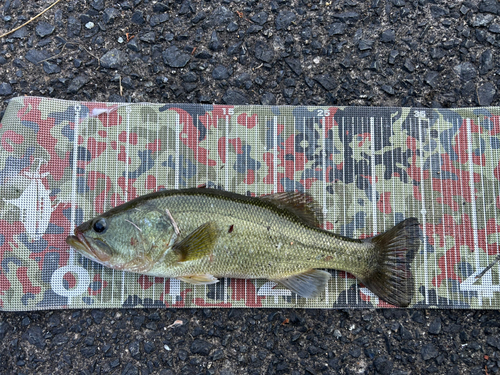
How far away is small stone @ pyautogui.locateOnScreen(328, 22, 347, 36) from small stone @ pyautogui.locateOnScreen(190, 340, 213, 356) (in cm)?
405

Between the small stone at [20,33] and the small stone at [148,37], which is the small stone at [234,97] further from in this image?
the small stone at [20,33]

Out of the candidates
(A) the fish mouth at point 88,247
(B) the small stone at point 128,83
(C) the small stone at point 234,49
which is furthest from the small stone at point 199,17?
(A) the fish mouth at point 88,247

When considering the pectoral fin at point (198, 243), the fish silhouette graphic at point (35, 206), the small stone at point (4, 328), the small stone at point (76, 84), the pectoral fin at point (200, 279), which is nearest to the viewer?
the pectoral fin at point (198, 243)

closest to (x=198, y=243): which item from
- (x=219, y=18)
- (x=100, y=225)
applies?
(x=100, y=225)

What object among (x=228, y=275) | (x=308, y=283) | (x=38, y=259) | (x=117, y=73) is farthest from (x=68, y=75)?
(x=308, y=283)

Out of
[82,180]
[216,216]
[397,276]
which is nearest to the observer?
[216,216]

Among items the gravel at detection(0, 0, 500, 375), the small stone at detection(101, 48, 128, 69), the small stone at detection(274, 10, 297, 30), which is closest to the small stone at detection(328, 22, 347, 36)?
the gravel at detection(0, 0, 500, 375)

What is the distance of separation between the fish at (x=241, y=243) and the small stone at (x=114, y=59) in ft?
6.01

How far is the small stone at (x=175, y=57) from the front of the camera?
446 cm

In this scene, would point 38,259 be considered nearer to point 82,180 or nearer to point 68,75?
point 82,180

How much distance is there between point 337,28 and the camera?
4520 millimetres

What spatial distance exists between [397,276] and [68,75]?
4607mm

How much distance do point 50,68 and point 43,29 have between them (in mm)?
518

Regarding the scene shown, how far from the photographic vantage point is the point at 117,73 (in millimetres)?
4465
